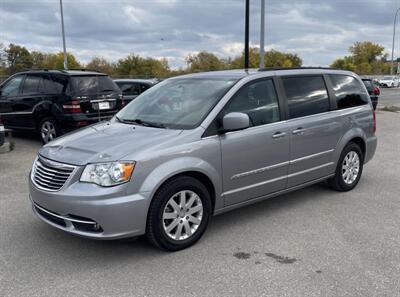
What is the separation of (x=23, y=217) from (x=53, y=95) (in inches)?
185

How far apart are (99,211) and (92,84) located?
20.5 feet

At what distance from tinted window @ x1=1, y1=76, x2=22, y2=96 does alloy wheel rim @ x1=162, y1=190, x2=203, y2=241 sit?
7508 millimetres

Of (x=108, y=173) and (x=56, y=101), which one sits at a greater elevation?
(x=56, y=101)

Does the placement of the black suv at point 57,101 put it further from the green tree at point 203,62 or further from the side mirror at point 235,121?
the green tree at point 203,62

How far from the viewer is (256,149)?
454 centimetres

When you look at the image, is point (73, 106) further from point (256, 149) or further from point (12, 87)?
point (256, 149)

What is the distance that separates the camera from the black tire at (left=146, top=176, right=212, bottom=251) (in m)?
3.77

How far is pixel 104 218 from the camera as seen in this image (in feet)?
11.7

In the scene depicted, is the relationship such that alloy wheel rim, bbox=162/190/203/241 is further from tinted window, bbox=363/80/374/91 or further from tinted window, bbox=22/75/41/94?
tinted window, bbox=363/80/374/91

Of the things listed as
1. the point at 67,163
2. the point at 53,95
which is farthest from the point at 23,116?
the point at 67,163

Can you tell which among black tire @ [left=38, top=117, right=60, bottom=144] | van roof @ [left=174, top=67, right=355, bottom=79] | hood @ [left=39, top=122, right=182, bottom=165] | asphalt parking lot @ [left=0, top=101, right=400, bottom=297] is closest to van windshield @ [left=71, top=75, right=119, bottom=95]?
black tire @ [left=38, top=117, right=60, bottom=144]

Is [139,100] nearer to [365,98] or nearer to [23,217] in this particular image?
[23,217]

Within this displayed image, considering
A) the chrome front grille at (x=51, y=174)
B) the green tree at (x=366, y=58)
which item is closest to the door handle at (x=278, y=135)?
the chrome front grille at (x=51, y=174)

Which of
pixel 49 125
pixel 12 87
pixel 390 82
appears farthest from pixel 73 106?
pixel 390 82
